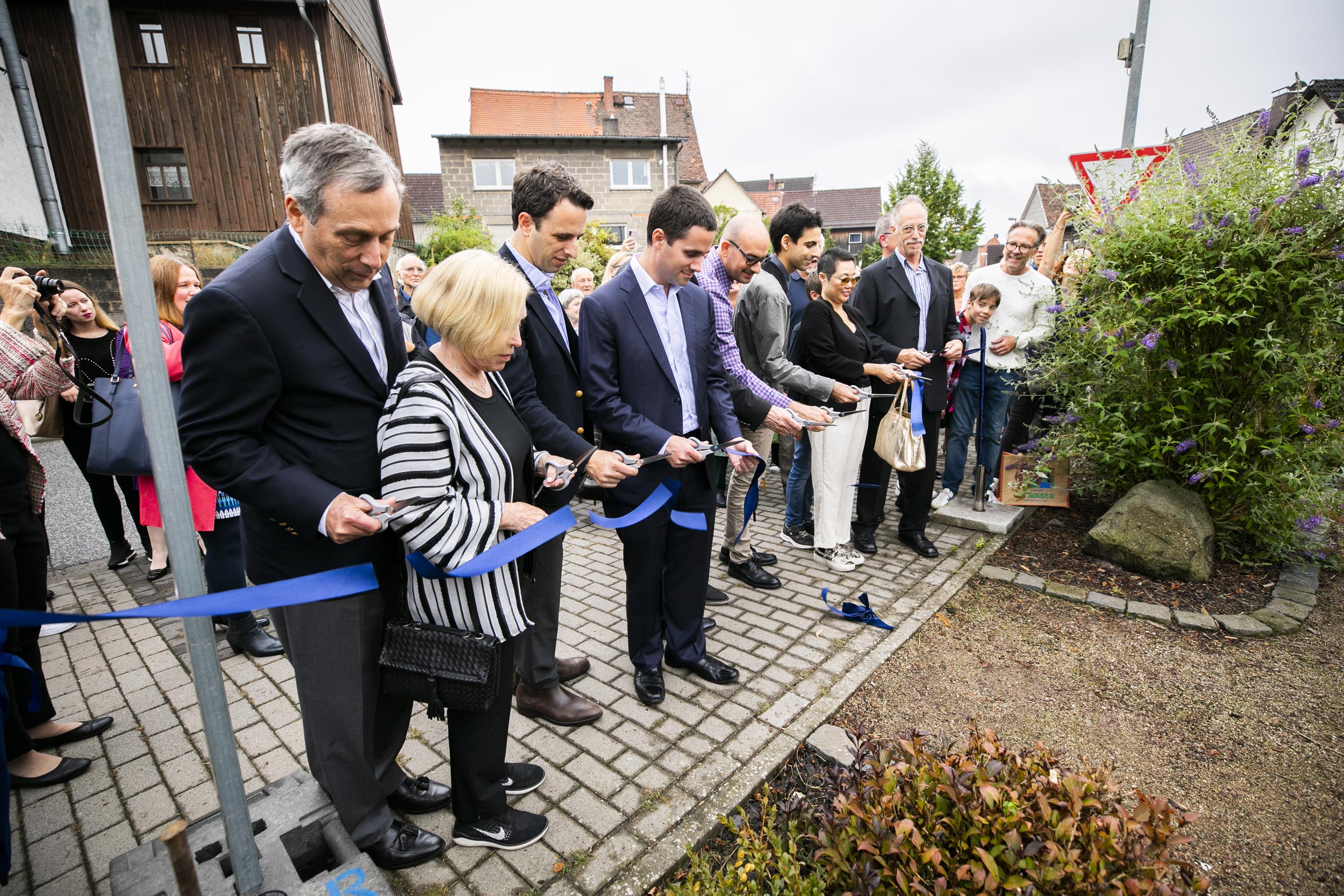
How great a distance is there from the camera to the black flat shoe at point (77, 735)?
2916 mm

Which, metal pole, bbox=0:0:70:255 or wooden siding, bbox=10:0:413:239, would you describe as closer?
metal pole, bbox=0:0:70:255

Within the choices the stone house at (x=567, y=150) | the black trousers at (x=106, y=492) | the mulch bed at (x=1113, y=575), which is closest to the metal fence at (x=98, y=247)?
the black trousers at (x=106, y=492)

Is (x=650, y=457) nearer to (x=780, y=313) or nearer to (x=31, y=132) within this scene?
(x=780, y=313)

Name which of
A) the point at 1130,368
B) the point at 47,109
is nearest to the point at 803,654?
the point at 1130,368

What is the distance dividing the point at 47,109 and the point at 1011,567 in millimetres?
23022

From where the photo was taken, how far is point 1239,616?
391cm

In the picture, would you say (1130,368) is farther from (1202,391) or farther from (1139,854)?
(1139,854)

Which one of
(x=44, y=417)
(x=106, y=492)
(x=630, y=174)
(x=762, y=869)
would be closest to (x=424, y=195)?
(x=630, y=174)

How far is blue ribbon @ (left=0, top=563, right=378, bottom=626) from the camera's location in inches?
53.5

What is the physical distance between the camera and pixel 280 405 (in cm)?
180

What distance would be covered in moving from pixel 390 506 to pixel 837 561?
12.1ft

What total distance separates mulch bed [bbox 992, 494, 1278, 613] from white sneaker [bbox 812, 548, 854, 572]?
114 cm

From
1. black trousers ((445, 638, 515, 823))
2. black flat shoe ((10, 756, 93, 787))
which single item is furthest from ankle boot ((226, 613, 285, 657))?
black trousers ((445, 638, 515, 823))

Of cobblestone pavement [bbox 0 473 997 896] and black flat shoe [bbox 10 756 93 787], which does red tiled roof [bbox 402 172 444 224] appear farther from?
black flat shoe [bbox 10 756 93 787]
